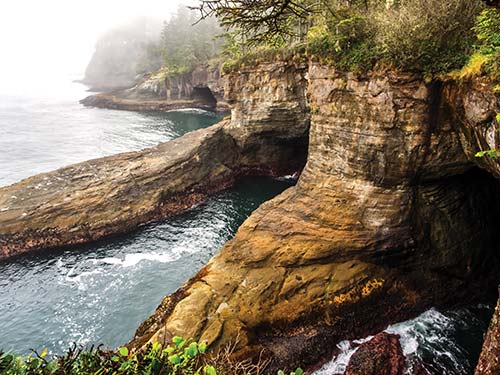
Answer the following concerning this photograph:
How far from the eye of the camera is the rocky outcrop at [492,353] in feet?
27.7

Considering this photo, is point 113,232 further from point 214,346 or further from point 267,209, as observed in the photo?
point 214,346

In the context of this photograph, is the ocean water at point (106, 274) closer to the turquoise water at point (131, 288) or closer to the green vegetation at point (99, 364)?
the turquoise water at point (131, 288)

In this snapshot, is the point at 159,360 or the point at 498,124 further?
the point at 498,124

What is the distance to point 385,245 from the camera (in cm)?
1548

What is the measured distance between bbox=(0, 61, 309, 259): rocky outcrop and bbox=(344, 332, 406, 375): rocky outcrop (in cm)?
1926

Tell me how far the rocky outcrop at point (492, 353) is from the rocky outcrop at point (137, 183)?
21936 millimetres

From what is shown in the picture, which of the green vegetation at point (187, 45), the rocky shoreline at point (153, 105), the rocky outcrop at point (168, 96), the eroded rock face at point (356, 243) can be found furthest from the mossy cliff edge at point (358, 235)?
the green vegetation at point (187, 45)

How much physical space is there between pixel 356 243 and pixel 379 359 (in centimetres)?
494

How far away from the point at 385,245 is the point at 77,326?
1636cm

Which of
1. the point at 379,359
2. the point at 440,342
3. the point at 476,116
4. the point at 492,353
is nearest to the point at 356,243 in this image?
the point at 379,359

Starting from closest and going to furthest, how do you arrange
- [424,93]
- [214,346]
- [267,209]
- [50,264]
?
[214,346]
[424,93]
[267,209]
[50,264]

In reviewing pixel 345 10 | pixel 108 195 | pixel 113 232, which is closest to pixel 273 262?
pixel 345 10

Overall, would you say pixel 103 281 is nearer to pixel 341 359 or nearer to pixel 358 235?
pixel 341 359

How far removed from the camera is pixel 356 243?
15.6 meters
